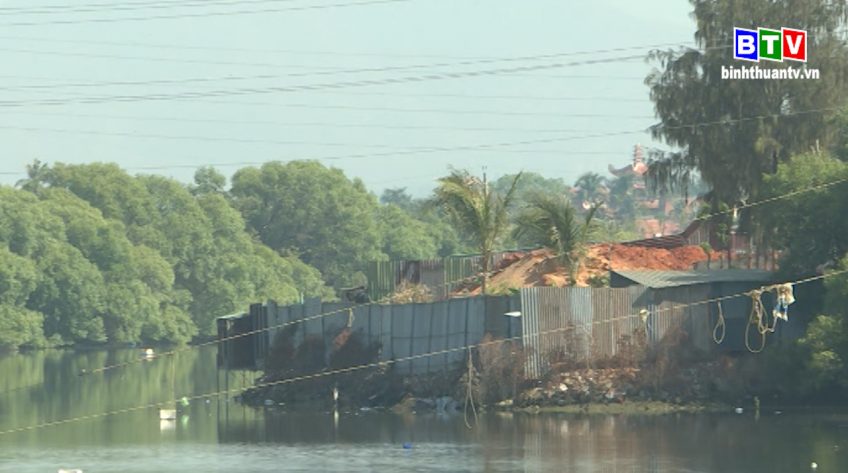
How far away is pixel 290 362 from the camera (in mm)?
71688

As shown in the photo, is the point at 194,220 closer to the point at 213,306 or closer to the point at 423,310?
the point at 213,306

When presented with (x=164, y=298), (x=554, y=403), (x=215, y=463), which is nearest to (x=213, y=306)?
(x=164, y=298)

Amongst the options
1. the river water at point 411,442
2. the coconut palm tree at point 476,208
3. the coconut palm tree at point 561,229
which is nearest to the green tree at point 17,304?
the river water at point 411,442

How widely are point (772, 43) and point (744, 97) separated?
7.68 ft

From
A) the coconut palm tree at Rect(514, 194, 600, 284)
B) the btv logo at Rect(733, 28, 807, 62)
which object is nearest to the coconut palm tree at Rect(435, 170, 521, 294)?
the coconut palm tree at Rect(514, 194, 600, 284)

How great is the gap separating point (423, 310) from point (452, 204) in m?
4.65

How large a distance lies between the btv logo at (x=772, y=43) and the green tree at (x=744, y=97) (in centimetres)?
39

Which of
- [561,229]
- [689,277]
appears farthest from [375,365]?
[689,277]

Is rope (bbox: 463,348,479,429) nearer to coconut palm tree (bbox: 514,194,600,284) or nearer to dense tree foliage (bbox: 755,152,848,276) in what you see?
coconut palm tree (bbox: 514,194,600,284)

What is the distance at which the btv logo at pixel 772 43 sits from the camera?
71.9 m

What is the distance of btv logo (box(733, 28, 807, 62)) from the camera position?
7194 centimetres

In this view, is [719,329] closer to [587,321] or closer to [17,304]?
[587,321]

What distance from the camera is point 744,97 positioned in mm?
72750

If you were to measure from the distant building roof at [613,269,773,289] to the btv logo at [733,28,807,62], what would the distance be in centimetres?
956
